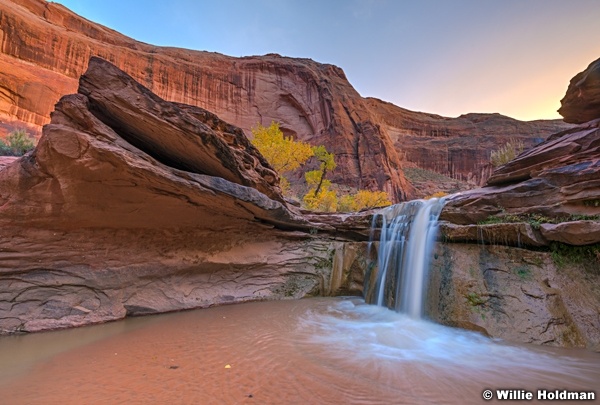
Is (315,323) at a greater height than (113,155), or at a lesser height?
lesser

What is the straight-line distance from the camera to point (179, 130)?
18.9 ft

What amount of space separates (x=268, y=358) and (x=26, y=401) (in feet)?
8.14

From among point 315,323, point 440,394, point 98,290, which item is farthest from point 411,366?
point 98,290

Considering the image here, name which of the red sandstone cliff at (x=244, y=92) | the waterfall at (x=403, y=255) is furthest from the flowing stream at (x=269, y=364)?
the red sandstone cliff at (x=244, y=92)

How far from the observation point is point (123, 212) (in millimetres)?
6109

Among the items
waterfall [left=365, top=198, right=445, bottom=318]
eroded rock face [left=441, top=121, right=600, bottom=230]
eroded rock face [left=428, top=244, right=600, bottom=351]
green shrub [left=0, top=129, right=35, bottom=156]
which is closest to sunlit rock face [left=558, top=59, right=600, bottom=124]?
eroded rock face [left=441, top=121, right=600, bottom=230]

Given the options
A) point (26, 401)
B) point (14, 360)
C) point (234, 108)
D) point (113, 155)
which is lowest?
point (14, 360)

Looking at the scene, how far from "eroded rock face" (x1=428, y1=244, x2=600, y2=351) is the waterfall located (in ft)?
1.77

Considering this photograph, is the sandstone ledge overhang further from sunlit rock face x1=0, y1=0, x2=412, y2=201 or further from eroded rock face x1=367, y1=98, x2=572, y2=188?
eroded rock face x1=367, y1=98, x2=572, y2=188

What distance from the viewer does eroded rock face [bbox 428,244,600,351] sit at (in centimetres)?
513

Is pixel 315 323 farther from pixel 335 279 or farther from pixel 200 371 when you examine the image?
pixel 335 279

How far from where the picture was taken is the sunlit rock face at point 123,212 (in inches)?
200

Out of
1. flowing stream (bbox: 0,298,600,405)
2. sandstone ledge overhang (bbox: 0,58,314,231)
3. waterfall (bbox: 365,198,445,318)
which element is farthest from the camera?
waterfall (bbox: 365,198,445,318)

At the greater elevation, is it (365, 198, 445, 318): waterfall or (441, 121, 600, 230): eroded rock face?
(441, 121, 600, 230): eroded rock face
